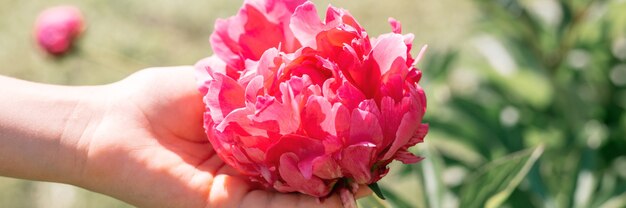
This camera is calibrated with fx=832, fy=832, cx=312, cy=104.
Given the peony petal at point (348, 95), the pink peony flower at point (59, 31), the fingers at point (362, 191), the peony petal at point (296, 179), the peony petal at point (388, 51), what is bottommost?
the pink peony flower at point (59, 31)

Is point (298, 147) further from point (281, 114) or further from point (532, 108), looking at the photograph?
point (532, 108)

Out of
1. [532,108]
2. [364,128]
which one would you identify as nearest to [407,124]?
[364,128]

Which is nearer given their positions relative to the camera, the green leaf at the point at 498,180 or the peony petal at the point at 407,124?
the peony petal at the point at 407,124

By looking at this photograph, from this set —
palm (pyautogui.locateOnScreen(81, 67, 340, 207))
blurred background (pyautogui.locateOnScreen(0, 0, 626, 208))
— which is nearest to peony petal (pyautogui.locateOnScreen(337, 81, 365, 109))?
palm (pyautogui.locateOnScreen(81, 67, 340, 207))

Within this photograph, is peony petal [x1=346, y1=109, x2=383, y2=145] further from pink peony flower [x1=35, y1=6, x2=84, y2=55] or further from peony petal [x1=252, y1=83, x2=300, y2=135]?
pink peony flower [x1=35, y1=6, x2=84, y2=55]

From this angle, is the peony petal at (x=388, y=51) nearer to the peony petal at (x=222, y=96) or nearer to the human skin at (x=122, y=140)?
the peony petal at (x=222, y=96)

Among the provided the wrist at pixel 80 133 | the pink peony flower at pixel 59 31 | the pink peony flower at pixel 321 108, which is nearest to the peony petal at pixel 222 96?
the pink peony flower at pixel 321 108
